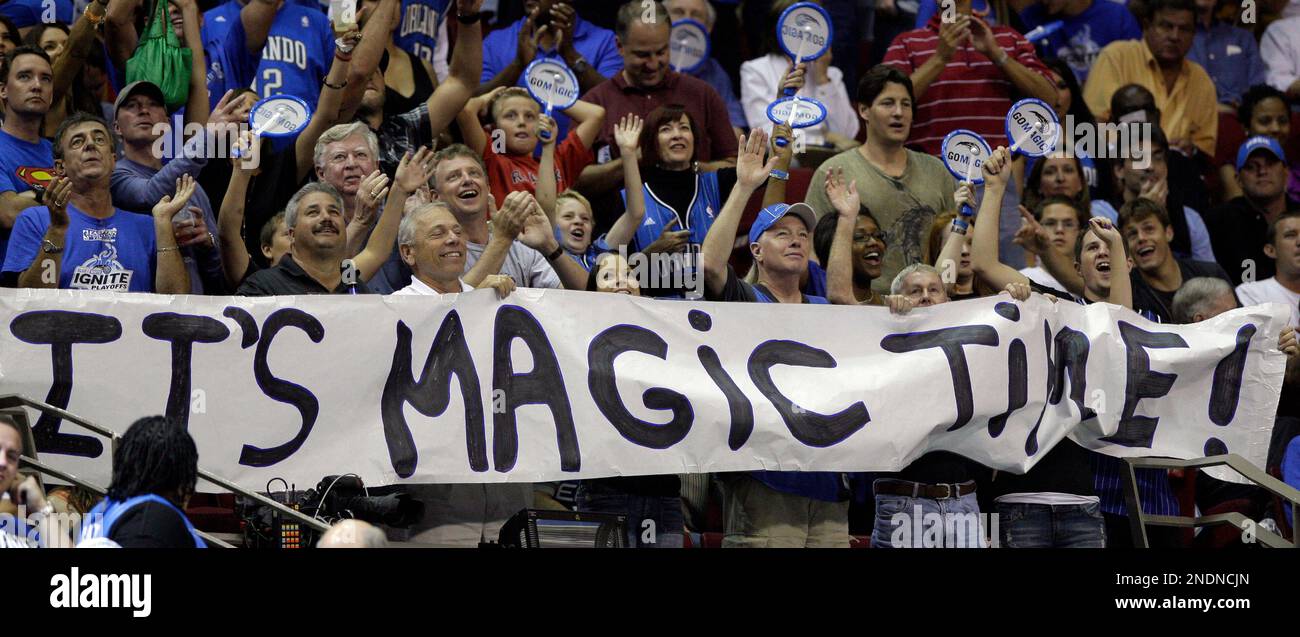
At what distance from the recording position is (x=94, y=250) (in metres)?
7.65

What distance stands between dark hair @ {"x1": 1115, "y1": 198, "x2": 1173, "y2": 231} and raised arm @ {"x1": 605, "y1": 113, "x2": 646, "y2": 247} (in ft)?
8.91

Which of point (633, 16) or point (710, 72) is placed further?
point (710, 72)

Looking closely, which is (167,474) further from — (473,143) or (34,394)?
(473,143)

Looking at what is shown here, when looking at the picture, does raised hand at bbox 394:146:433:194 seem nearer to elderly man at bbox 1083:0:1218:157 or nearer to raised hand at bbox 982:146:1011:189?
raised hand at bbox 982:146:1011:189

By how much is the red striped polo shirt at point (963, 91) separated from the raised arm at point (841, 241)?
83.1 inches

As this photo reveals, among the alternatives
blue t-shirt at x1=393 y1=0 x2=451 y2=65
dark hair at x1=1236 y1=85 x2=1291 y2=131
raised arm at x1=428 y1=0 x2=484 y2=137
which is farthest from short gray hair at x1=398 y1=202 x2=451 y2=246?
dark hair at x1=1236 y1=85 x2=1291 y2=131

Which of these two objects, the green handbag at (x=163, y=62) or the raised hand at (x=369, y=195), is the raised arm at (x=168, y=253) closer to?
the raised hand at (x=369, y=195)

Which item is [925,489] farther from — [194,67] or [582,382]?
[194,67]

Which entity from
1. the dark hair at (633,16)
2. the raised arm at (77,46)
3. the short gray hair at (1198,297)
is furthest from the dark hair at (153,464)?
the dark hair at (633,16)

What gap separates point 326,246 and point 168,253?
71 centimetres

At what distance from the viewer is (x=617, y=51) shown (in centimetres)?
1154

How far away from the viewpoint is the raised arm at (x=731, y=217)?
7707 millimetres

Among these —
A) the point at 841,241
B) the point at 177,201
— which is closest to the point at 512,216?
the point at 177,201
